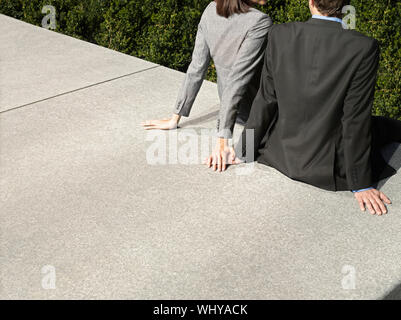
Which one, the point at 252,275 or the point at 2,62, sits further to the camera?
the point at 2,62

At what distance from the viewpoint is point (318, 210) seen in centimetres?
309

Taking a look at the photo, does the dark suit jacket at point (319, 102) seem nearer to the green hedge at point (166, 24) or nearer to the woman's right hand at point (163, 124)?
the woman's right hand at point (163, 124)

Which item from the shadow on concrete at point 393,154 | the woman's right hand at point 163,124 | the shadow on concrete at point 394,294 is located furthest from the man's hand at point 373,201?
the woman's right hand at point 163,124

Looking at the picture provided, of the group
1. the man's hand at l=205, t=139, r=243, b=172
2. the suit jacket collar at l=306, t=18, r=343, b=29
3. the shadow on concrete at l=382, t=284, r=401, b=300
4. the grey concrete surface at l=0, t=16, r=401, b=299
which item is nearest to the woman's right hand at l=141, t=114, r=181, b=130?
the grey concrete surface at l=0, t=16, r=401, b=299

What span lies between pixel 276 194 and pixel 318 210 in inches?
10.6

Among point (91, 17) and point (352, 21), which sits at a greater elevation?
point (352, 21)

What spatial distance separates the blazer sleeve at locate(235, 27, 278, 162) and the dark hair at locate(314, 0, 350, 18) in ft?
1.02

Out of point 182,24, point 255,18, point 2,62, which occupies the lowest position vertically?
point 2,62

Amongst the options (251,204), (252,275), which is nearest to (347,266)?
(252,275)

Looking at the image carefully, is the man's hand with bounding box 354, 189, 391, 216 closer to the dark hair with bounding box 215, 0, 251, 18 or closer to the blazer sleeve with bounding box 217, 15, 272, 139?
the blazer sleeve with bounding box 217, 15, 272, 139

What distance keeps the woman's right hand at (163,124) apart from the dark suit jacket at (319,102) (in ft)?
2.33

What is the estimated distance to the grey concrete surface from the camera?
260 cm

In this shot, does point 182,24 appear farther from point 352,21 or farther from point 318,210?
point 318,210
